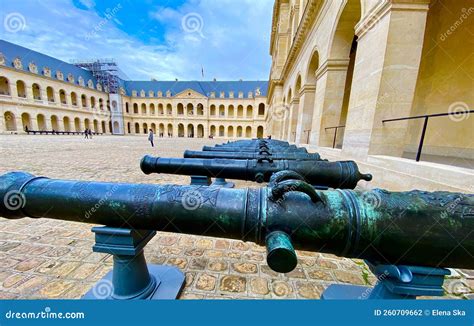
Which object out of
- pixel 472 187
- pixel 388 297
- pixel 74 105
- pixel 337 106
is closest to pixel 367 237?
pixel 388 297

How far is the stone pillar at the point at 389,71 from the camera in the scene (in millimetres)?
3707

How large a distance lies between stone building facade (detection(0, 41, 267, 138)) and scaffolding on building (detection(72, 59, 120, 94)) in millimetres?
1294

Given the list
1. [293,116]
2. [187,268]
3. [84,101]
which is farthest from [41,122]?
[187,268]

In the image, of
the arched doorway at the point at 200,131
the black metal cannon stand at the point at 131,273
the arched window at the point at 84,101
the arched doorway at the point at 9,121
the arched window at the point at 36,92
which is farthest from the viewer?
the arched doorway at the point at 200,131

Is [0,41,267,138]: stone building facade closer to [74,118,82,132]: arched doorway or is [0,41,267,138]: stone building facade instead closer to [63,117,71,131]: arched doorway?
[63,117,71,131]: arched doorway

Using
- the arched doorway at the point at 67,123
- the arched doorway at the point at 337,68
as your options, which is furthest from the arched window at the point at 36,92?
the arched doorway at the point at 337,68

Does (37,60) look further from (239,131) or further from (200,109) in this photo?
(239,131)

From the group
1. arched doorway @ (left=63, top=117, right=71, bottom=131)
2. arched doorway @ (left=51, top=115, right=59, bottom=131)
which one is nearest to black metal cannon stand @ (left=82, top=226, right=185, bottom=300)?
arched doorway @ (left=51, top=115, right=59, bottom=131)

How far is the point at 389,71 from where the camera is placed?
3877 millimetres

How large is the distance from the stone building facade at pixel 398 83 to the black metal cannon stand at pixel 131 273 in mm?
3527

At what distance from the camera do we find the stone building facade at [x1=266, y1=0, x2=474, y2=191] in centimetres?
367

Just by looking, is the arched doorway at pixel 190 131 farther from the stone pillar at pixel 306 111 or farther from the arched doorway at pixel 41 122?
the stone pillar at pixel 306 111

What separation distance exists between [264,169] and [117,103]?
5699 cm
